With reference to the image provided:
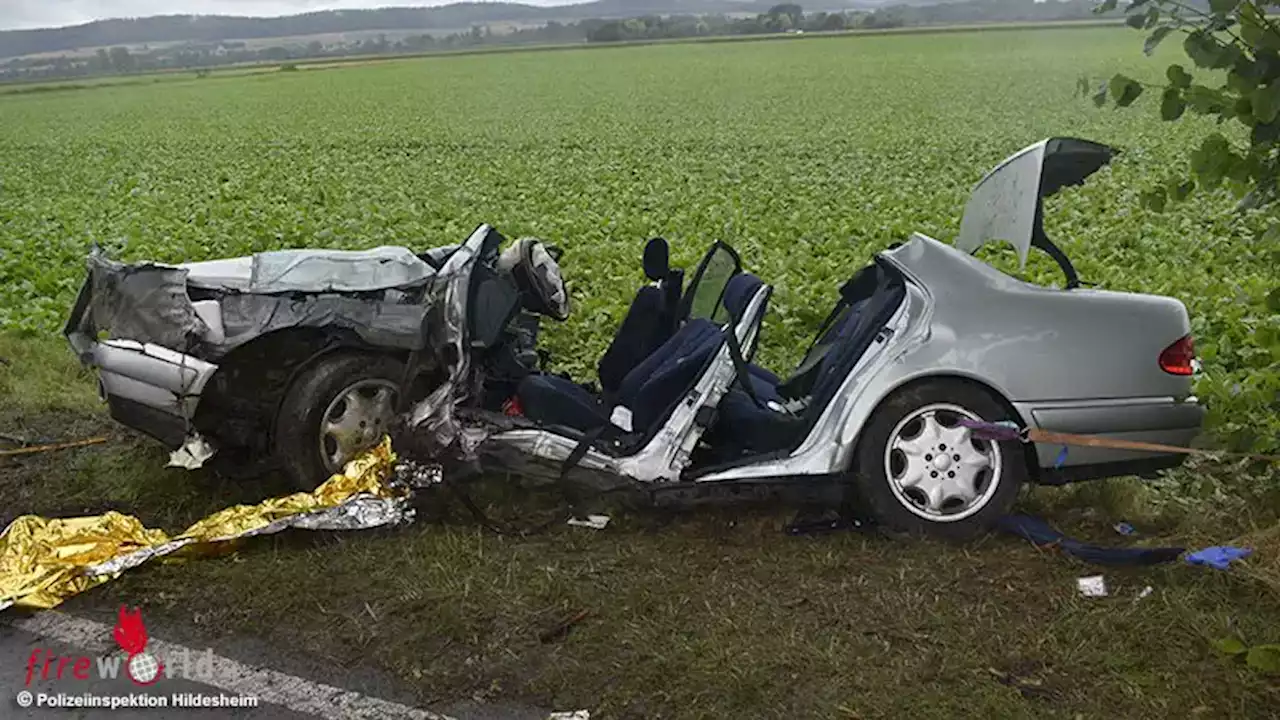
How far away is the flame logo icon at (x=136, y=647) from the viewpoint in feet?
12.8

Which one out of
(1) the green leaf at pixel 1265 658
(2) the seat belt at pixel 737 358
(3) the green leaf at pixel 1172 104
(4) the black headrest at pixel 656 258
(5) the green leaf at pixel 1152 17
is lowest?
(1) the green leaf at pixel 1265 658

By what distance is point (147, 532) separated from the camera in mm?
4887

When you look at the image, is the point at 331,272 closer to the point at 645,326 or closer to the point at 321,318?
the point at 321,318

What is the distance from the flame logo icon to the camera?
3898 millimetres

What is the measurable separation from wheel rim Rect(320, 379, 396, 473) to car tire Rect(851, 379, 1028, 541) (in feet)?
7.29

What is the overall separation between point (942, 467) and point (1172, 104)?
5.45ft

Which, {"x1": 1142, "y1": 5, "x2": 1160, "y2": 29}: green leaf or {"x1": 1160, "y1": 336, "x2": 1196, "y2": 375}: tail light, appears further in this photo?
{"x1": 1160, "y1": 336, "x2": 1196, "y2": 375}: tail light

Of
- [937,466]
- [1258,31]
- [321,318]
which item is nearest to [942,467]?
[937,466]

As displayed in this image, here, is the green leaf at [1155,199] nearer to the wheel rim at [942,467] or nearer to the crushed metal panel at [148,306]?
the wheel rim at [942,467]

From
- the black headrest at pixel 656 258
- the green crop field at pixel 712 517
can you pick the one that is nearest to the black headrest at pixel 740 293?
the black headrest at pixel 656 258

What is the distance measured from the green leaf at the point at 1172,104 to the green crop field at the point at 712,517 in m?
0.24

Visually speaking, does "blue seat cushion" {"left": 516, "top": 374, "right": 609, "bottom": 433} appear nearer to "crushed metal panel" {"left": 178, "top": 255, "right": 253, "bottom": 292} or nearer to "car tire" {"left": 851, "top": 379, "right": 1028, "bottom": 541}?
"car tire" {"left": 851, "top": 379, "right": 1028, "bottom": 541}

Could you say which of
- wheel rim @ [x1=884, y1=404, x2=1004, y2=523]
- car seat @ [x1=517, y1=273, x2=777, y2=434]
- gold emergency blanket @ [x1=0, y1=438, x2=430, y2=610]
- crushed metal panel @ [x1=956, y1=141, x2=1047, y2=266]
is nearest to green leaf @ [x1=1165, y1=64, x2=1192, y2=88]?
crushed metal panel @ [x1=956, y1=141, x2=1047, y2=266]

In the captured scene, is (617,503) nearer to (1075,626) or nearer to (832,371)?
(832,371)
